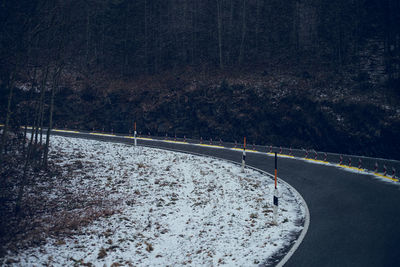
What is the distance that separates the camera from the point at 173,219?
32.6ft

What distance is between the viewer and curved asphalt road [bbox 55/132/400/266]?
6.81 metres

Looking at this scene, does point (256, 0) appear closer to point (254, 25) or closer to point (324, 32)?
point (254, 25)

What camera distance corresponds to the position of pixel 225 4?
39156mm

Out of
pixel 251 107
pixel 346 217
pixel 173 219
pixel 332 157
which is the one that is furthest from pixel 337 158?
pixel 173 219

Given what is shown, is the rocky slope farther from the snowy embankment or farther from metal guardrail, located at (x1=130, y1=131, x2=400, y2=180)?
the snowy embankment

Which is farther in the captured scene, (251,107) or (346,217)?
(251,107)

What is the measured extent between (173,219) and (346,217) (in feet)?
19.8

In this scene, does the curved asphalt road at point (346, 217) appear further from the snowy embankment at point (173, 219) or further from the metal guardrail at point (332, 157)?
the metal guardrail at point (332, 157)

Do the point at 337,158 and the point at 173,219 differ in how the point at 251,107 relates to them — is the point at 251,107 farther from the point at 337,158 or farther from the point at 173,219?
the point at 173,219

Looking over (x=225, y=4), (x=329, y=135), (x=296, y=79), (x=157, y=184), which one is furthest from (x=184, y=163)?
(x=225, y=4)

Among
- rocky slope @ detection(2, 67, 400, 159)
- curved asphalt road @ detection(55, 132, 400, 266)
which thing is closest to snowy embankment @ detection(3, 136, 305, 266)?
curved asphalt road @ detection(55, 132, 400, 266)

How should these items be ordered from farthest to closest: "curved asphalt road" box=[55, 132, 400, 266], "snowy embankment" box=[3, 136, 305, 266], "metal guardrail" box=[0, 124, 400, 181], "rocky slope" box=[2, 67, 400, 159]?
"rocky slope" box=[2, 67, 400, 159] → "metal guardrail" box=[0, 124, 400, 181] → "snowy embankment" box=[3, 136, 305, 266] → "curved asphalt road" box=[55, 132, 400, 266]

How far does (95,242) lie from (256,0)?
38.5 m

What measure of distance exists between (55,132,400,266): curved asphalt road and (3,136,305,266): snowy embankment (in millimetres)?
718
